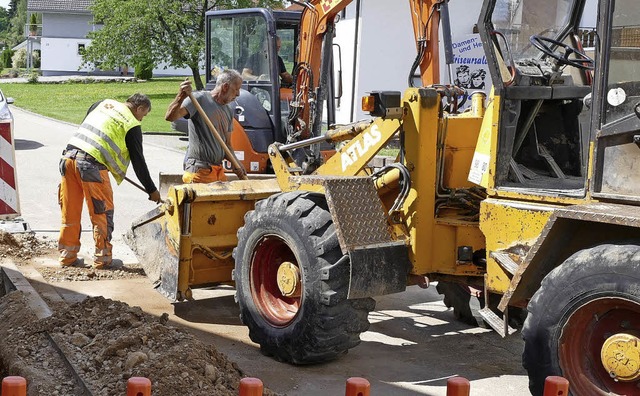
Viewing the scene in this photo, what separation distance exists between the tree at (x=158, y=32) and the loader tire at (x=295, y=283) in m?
28.1

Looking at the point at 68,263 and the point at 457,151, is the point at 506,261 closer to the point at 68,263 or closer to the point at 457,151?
the point at 457,151

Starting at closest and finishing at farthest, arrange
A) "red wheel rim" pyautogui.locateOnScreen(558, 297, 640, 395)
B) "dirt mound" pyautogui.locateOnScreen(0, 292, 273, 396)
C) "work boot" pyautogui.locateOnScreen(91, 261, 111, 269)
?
"red wheel rim" pyautogui.locateOnScreen(558, 297, 640, 395) → "dirt mound" pyautogui.locateOnScreen(0, 292, 273, 396) → "work boot" pyautogui.locateOnScreen(91, 261, 111, 269)

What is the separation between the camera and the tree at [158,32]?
35.2 m

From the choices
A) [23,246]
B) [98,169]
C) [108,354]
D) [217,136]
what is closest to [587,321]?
[108,354]

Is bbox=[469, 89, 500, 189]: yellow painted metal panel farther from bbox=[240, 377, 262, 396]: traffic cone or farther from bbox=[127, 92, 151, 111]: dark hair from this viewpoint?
bbox=[127, 92, 151, 111]: dark hair

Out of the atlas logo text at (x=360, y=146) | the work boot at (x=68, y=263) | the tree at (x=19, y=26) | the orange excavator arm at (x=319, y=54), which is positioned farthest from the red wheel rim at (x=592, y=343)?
the tree at (x=19, y=26)

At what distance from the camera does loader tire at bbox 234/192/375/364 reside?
241 inches

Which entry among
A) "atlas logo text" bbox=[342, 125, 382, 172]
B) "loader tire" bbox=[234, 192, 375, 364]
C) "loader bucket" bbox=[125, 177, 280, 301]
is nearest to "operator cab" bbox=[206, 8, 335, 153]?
"loader bucket" bbox=[125, 177, 280, 301]

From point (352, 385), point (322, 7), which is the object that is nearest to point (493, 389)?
point (352, 385)

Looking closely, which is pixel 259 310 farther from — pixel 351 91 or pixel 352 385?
pixel 351 91

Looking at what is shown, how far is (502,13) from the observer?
5.80m

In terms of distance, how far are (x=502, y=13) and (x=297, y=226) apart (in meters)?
1.89

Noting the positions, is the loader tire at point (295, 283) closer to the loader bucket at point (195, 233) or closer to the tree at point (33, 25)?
the loader bucket at point (195, 233)

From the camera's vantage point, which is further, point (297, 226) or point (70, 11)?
point (70, 11)
